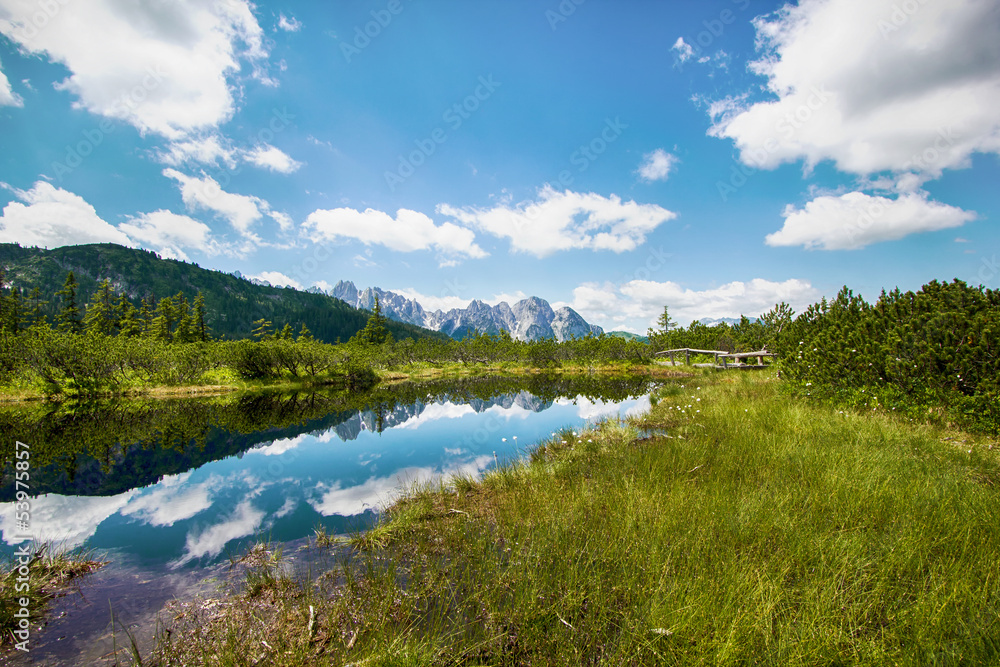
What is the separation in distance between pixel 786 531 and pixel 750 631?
1.83 m

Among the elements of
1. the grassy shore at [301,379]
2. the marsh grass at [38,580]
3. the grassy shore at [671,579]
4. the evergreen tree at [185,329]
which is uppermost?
the evergreen tree at [185,329]

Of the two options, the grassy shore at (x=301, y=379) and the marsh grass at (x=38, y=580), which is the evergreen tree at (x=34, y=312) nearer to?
the grassy shore at (x=301, y=379)

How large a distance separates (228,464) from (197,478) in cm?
146

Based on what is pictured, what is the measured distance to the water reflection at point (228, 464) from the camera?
6719 millimetres

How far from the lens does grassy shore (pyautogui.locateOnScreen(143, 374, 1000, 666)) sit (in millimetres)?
2742

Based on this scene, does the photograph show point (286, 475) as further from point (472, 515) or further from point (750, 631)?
point (750, 631)

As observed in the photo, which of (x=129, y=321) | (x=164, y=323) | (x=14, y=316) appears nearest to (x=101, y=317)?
(x=129, y=321)

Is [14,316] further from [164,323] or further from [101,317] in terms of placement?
[164,323]

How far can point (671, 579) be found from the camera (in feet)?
11.1

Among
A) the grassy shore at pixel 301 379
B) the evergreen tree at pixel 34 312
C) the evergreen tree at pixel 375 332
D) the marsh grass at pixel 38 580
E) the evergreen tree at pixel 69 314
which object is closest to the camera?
the marsh grass at pixel 38 580

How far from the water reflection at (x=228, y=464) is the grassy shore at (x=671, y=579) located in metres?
2.58

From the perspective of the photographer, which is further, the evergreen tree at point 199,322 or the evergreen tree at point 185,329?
the evergreen tree at point 199,322

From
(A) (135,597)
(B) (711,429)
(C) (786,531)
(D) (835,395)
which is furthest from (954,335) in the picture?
(A) (135,597)

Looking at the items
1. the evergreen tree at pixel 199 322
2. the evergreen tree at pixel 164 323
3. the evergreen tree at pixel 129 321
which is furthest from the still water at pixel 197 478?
the evergreen tree at pixel 199 322
